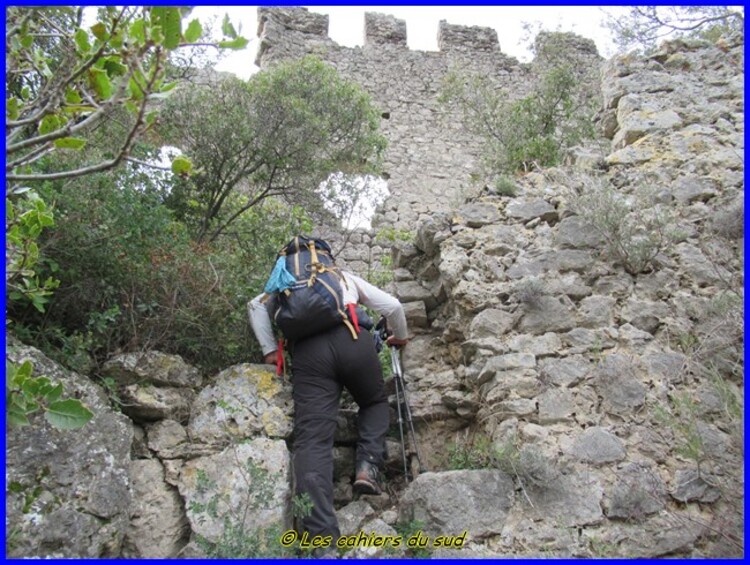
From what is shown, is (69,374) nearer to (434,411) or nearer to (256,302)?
(256,302)

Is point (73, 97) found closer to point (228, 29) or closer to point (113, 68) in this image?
point (113, 68)

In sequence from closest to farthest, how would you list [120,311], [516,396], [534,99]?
[516,396] → [120,311] → [534,99]

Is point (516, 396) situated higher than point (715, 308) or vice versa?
point (715, 308)

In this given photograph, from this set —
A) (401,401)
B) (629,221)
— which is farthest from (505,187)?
(401,401)

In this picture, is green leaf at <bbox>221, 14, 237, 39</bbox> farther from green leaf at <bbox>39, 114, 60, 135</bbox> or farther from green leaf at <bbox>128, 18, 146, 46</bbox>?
green leaf at <bbox>39, 114, 60, 135</bbox>

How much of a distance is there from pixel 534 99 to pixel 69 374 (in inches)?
267

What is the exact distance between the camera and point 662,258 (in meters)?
4.77

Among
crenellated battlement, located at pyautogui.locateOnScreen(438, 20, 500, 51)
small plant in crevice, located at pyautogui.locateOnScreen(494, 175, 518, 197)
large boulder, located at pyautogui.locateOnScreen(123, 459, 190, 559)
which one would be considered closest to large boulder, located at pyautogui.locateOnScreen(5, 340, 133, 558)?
large boulder, located at pyautogui.locateOnScreen(123, 459, 190, 559)

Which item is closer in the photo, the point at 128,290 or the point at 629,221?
the point at 128,290

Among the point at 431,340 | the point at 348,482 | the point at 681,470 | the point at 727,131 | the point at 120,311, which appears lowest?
the point at 348,482

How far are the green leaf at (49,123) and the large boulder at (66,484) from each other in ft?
3.80

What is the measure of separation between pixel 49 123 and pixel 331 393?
207 centimetres

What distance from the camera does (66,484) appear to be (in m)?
3.50

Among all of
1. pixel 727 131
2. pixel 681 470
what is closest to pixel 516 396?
pixel 681 470
